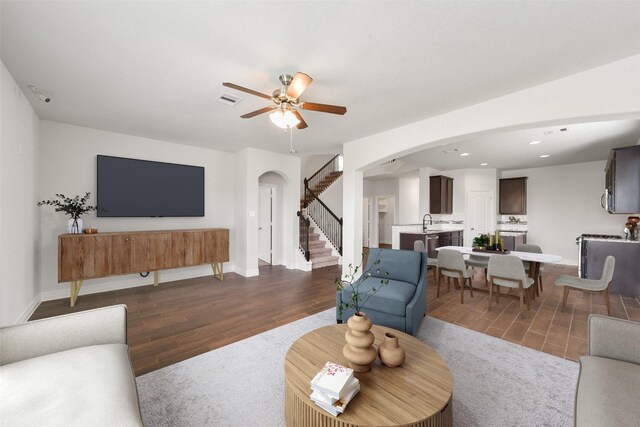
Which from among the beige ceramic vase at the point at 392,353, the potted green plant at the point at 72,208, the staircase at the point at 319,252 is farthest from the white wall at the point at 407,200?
the potted green plant at the point at 72,208

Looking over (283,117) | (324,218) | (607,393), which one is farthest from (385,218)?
(607,393)

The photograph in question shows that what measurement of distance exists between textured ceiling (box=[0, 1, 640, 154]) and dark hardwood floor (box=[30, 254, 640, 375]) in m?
2.75

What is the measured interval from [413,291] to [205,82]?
3.25 m

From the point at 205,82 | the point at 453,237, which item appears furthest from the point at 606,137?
the point at 205,82

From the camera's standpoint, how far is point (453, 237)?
24.4 ft

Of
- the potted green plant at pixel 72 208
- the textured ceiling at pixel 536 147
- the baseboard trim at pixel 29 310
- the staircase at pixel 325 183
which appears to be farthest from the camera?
the staircase at pixel 325 183

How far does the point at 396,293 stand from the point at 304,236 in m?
4.06

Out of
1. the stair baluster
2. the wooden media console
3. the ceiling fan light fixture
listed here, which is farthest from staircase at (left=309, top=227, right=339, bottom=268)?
the ceiling fan light fixture

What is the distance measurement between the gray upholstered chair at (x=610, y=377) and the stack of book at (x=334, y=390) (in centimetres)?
107

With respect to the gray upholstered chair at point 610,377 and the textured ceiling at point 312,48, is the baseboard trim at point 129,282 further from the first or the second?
the gray upholstered chair at point 610,377

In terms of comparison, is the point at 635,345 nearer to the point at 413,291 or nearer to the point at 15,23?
the point at 413,291

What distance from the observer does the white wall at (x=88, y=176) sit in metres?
4.06

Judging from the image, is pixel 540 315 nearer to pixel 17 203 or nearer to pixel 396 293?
pixel 396 293

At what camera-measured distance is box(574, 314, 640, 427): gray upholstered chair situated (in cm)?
121
